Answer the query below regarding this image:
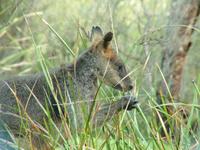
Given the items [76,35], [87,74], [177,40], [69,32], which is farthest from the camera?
[69,32]

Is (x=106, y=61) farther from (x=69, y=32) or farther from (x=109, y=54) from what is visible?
(x=69, y=32)

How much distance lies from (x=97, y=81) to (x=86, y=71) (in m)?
0.13

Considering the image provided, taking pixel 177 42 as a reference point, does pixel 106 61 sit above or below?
above

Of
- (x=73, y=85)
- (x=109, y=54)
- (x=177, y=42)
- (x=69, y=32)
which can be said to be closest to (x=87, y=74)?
(x=73, y=85)

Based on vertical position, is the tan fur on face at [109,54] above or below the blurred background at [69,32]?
above

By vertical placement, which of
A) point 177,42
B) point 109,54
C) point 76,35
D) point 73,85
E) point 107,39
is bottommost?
point 76,35

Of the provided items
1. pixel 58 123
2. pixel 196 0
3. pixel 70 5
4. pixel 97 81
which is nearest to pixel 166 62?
pixel 196 0

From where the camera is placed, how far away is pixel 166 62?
753cm

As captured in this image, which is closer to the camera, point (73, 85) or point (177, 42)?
point (73, 85)

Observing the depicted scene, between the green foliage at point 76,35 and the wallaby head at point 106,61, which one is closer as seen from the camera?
the wallaby head at point 106,61

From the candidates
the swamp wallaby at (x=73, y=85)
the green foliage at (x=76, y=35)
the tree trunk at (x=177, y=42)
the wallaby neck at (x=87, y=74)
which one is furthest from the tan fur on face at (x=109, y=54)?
the tree trunk at (x=177, y=42)

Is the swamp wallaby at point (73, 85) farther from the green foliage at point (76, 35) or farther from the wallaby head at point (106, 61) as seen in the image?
the green foliage at point (76, 35)

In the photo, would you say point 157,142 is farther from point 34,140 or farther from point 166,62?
point 166,62

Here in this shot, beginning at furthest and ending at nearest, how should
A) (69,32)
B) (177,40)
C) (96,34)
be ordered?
(69,32), (177,40), (96,34)
